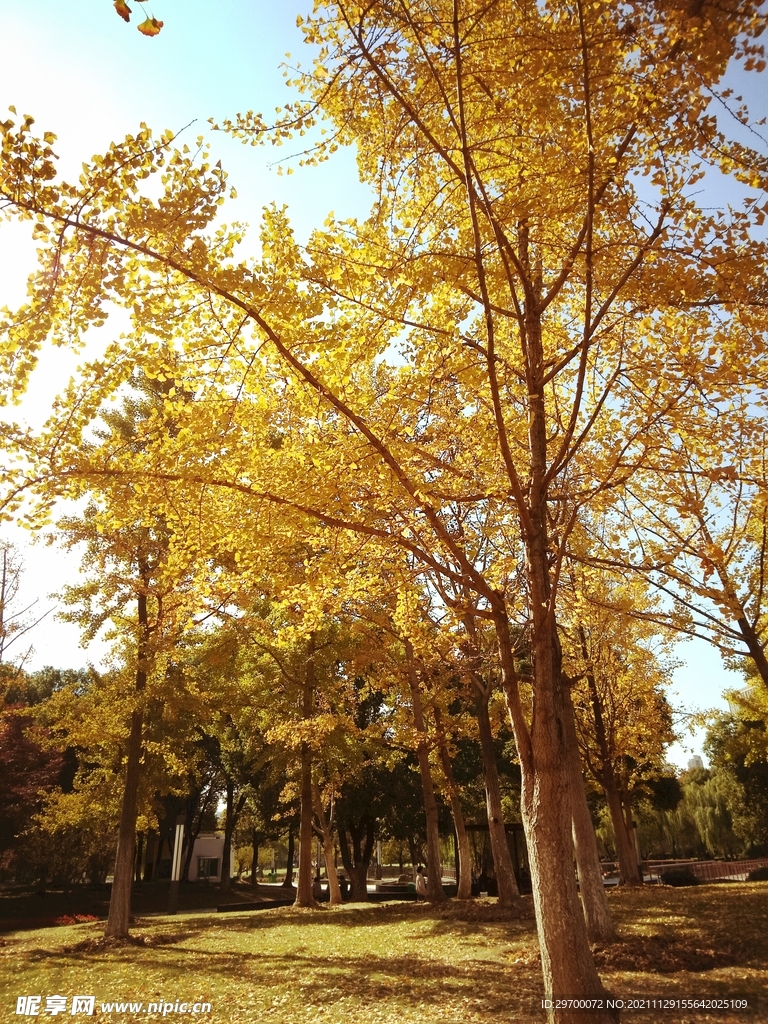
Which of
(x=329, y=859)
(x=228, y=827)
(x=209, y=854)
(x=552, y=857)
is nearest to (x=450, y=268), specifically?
(x=552, y=857)

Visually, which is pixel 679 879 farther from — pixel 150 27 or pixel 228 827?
pixel 150 27

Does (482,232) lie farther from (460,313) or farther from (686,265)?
(686,265)

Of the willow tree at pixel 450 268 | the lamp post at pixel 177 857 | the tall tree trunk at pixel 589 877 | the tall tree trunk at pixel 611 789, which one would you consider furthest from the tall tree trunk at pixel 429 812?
the willow tree at pixel 450 268

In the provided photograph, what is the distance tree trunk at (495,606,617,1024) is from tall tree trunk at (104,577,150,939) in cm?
921

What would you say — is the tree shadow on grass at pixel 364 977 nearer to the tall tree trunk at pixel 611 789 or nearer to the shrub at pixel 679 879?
the tall tree trunk at pixel 611 789

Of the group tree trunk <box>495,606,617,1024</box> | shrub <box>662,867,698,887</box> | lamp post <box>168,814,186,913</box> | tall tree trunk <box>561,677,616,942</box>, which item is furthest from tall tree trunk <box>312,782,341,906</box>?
tree trunk <box>495,606,617,1024</box>

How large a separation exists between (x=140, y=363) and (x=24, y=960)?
10.6 metres

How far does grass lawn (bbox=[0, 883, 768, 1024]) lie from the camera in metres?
5.92

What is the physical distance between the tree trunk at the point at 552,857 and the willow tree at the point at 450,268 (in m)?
0.02

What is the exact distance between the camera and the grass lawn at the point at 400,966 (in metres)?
5.92

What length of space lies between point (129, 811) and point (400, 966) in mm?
6829

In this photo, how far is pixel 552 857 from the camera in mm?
4484

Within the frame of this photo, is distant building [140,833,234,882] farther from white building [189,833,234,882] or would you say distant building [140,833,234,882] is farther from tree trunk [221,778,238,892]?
tree trunk [221,778,238,892]

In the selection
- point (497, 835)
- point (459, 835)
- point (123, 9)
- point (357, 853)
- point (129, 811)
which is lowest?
point (357, 853)
